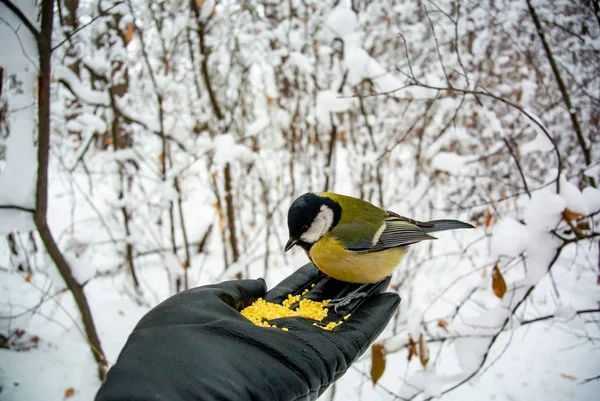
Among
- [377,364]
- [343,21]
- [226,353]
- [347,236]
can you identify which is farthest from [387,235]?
[343,21]

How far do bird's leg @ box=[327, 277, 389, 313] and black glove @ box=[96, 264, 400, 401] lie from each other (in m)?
0.15

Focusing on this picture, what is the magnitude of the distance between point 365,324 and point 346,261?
0.30 meters

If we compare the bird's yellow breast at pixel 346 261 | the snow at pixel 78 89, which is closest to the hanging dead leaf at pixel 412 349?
the bird's yellow breast at pixel 346 261

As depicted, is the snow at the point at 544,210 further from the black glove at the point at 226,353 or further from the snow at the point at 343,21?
the snow at the point at 343,21

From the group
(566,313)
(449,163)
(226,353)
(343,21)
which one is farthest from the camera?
(343,21)

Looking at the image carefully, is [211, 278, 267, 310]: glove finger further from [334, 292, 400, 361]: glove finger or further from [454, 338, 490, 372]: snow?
[454, 338, 490, 372]: snow

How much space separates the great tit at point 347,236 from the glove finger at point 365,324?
158 mm

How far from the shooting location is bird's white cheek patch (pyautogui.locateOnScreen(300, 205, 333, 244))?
1681 mm

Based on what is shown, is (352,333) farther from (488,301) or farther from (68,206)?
(68,206)

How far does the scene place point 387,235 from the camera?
5.94ft

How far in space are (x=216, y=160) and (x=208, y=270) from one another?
205 cm

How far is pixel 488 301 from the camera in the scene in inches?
135

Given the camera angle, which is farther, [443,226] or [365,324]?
[443,226]

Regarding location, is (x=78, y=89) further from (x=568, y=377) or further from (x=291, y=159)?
(x=568, y=377)
